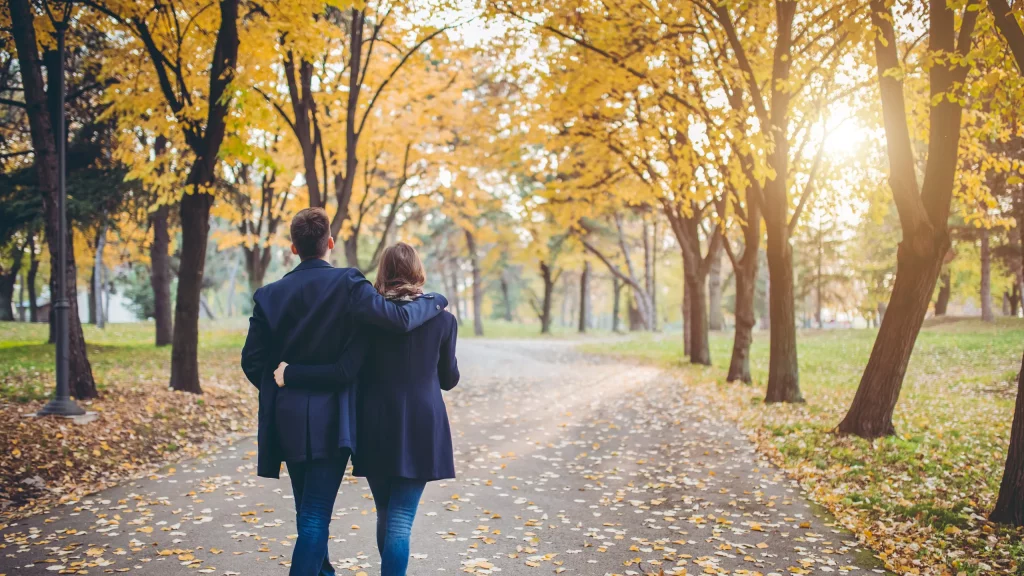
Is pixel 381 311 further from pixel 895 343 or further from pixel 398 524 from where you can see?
pixel 895 343

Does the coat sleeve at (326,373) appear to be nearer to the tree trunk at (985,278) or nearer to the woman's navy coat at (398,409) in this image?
the woman's navy coat at (398,409)

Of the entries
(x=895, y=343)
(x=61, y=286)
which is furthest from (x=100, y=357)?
(x=895, y=343)

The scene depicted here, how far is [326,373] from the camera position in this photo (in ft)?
11.1

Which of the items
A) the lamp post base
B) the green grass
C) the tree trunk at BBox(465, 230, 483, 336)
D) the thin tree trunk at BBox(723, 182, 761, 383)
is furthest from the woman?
the tree trunk at BBox(465, 230, 483, 336)

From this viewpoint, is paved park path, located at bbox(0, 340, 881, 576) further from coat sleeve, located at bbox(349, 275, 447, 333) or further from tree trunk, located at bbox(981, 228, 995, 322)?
tree trunk, located at bbox(981, 228, 995, 322)

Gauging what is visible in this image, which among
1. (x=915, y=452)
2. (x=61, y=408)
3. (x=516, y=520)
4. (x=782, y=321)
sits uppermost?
(x=782, y=321)

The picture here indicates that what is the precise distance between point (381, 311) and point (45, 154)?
320 inches

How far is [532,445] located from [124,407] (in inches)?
210

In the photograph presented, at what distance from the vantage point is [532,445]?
9.53 m

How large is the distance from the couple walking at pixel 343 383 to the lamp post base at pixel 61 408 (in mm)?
6280

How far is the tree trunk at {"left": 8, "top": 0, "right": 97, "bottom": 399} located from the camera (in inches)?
349

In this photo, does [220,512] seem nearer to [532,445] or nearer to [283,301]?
[283,301]

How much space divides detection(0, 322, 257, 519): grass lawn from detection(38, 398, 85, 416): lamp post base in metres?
0.20

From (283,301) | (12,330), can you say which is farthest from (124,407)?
(12,330)
